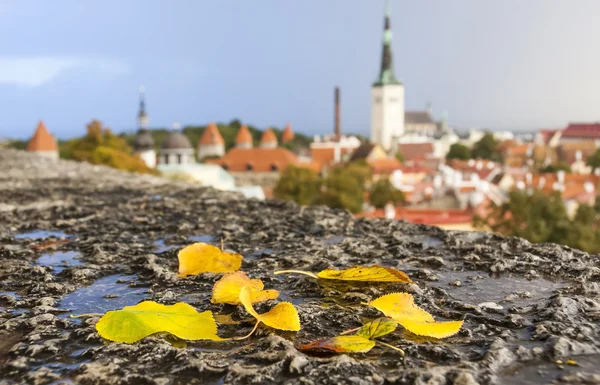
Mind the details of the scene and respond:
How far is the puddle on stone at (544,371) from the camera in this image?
793 mm

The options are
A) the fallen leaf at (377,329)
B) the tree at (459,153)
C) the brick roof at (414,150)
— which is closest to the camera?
the fallen leaf at (377,329)

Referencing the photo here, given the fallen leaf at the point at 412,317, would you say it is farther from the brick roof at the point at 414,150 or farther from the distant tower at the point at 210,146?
the brick roof at the point at 414,150

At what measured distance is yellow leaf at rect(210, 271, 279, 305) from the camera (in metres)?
1.14

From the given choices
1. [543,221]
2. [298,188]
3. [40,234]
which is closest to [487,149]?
[298,188]

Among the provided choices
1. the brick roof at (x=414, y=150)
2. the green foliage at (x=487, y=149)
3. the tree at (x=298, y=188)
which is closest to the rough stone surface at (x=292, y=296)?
the tree at (x=298, y=188)

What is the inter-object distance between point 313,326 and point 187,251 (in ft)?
1.71

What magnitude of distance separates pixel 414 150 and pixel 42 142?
4736 centimetres

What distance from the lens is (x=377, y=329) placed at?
934 millimetres

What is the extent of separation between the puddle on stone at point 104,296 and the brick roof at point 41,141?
30.9 metres

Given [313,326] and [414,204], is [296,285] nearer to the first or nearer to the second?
[313,326]

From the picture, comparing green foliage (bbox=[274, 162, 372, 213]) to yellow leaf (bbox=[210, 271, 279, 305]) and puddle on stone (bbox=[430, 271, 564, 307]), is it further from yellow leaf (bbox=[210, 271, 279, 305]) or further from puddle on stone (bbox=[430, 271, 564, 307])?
yellow leaf (bbox=[210, 271, 279, 305])

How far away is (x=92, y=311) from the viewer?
1.13 meters

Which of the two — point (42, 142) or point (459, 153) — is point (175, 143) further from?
point (459, 153)

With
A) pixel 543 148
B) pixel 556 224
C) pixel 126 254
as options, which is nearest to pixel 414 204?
pixel 556 224
